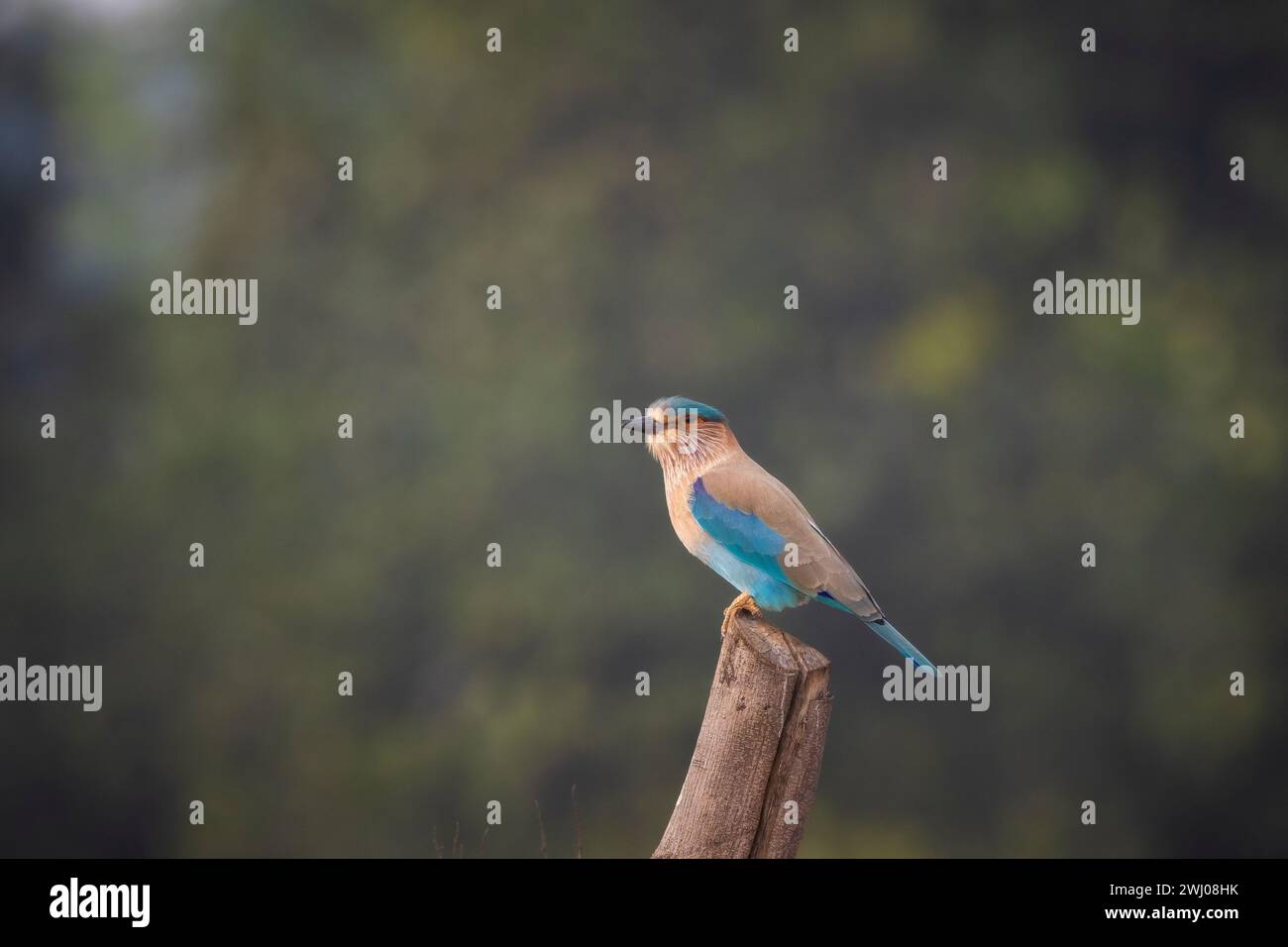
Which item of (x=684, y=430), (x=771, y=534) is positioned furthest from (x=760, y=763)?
(x=684, y=430)

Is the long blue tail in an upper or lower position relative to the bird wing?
lower

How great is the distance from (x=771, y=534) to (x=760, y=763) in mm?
1123

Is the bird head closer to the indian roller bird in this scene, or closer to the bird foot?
the indian roller bird

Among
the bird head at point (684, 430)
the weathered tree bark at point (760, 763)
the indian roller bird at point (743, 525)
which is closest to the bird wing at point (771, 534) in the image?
the indian roller bird at point (743, 525)

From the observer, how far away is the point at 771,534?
15.8 ft

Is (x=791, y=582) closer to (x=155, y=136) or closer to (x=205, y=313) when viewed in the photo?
(x=205, y=313)

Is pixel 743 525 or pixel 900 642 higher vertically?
pixel 743 525

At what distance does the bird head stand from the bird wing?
0.12 meters

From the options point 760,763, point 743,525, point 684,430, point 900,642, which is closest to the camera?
point 760,763

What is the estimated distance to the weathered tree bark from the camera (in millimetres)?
3871

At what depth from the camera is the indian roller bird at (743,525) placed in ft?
15.6

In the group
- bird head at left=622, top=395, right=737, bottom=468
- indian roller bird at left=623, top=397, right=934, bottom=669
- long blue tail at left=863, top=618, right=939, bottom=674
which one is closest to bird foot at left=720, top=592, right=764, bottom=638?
indian roller bird at left=623, top=397, right=934, bottom=669

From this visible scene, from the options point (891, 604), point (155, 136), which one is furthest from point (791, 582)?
point (155, 136)

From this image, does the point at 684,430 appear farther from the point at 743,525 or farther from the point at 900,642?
the point at 900,642
